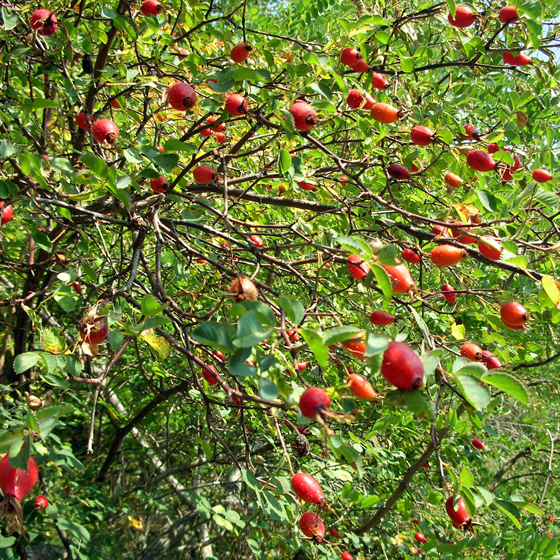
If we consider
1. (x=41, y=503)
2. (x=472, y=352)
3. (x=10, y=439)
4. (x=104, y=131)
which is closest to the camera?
(x=10, y=439)

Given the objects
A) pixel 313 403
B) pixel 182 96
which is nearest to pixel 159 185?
pixel 182 96

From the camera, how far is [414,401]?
0.79m

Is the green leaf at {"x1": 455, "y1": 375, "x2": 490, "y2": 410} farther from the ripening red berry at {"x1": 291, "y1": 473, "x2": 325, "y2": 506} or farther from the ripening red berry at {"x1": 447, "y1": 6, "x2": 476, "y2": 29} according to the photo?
the ripening red berry at {"x1": 447, "y1": 6, "x2": 476, "y2": 29}

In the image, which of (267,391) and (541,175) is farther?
(541,175)

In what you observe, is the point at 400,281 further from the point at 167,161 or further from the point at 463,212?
the point at 167,161

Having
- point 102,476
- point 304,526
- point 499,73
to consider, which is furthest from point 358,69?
point 102,476

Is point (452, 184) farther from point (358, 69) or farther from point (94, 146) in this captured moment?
point (94, 146)

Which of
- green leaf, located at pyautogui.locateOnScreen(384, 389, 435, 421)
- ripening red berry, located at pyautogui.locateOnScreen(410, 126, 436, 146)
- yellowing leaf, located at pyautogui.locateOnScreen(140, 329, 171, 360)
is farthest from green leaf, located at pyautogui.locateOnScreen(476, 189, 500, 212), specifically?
yellowing leaf, located at pyautogui.locateOnScreen(140, 329, 171, 360)

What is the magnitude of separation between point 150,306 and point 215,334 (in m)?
0.26

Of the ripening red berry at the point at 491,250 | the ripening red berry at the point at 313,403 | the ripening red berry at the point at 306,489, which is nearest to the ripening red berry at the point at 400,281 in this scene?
the ripening red berry at the point at 491,250

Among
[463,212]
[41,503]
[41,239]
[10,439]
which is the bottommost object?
[41,503]

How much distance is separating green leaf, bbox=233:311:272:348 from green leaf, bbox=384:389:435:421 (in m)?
0.27

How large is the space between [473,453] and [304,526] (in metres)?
2.13

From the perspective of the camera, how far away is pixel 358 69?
5.79ft
